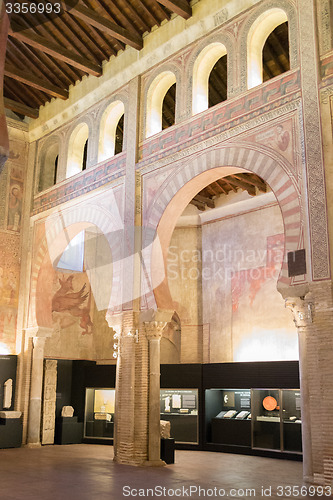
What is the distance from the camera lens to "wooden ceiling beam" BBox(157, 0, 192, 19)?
411 inches

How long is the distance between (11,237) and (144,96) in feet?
18.2

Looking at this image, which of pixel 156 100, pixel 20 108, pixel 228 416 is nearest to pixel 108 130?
pixel 156 100

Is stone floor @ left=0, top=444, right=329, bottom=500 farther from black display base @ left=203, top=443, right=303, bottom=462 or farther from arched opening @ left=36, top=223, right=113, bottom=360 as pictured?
arched opening @ left=36, top=223, right=113, bottom=360

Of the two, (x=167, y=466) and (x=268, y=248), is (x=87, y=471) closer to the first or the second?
(x=167, y=466)

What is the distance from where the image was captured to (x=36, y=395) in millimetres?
13703

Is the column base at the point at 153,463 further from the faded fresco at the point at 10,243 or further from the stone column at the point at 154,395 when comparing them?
the faded fresco at the point at 10,243

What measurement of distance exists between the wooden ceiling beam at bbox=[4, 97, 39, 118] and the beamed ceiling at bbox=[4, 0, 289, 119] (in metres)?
0.03

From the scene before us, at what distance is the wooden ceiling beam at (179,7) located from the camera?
34.3ft

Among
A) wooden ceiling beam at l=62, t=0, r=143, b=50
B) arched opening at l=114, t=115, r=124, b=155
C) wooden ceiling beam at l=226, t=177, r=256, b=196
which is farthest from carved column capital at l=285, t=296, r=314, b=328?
arched opening at l=114, t=115, r=124, b=155

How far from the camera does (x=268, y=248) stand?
14961 mm

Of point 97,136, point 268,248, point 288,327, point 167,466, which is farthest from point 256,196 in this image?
point 167,466

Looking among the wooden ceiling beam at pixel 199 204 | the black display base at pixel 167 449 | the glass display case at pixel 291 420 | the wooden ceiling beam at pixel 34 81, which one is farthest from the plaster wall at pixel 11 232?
the glass display case at pixel 291 420

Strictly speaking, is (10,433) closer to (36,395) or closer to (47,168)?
(36,395)

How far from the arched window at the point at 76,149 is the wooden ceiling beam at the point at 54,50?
147 centimetres
